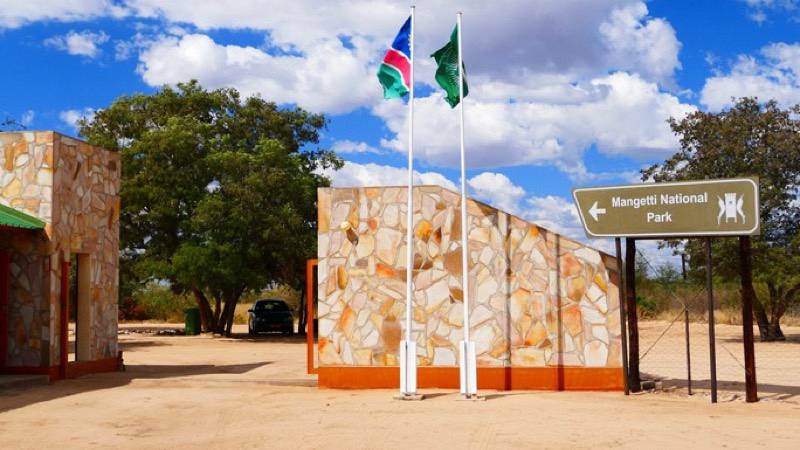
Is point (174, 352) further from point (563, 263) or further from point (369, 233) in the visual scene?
point (563, 263)

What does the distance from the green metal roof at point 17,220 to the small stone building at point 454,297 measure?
5.36 metres

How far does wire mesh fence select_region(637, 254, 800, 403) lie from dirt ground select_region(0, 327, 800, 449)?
1380mm

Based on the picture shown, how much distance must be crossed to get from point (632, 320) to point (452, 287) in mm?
3094

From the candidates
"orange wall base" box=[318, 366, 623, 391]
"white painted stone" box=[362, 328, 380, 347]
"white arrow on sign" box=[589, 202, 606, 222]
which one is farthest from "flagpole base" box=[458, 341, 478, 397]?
"white arrow on sign" box=[589, 202, 606, 222]

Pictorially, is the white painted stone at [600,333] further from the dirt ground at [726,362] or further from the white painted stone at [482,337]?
the dirt ground at [726,362]

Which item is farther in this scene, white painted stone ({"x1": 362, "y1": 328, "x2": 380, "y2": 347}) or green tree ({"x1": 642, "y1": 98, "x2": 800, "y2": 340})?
green tree ({"x1": 642, "y1": 98, "x2": 800, "y2": 340})

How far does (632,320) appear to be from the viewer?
583 inches

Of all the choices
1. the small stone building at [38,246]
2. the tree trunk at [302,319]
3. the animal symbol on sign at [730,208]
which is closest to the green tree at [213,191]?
the tree trunk at [302,319]

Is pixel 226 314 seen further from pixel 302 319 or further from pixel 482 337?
pixel 482 337

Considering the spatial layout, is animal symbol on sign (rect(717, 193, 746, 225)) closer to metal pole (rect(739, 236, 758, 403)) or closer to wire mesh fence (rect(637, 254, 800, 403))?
metal pole (rect(739, 236, 758, 403))

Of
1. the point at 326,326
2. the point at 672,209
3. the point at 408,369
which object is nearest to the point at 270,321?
the point at 326,326

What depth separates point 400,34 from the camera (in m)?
15.0

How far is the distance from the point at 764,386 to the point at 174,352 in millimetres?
16854

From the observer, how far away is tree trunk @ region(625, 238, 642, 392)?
48.2ft
